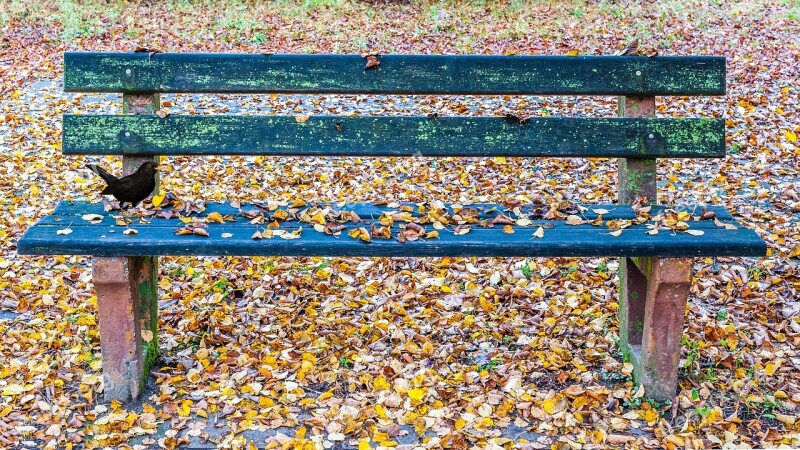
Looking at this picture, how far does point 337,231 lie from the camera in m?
2.84

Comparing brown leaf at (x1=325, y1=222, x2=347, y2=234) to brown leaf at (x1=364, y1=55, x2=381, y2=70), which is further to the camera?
brown leaf at (x1=364, y1=55, x2=381, y2=70)

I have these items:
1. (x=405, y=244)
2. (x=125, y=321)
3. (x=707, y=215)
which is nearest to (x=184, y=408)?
(x=125, y=321)

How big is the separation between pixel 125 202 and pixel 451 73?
1517 mm

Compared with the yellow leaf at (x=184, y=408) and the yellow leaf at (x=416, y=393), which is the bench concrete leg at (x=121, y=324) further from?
→ the yellow leaf at (x=416, y=393)

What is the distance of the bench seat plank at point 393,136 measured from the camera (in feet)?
10.7

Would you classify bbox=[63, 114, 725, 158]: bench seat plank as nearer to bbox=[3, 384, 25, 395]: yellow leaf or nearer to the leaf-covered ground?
the leaf-covered ground

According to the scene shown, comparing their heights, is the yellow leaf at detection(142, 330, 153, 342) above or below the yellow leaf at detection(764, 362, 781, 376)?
above

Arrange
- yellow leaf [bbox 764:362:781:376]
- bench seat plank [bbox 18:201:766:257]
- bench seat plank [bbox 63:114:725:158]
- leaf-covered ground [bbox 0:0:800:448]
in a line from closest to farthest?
bench seat plank [bbox 18:201:766:257] < leaf-covered ground [bbox 0:0:800:448] < yellow leaf [bbox 764:362:781:376] < bench seat plank [bbox 63:114:725:158]

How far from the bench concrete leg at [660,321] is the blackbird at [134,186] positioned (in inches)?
78.7

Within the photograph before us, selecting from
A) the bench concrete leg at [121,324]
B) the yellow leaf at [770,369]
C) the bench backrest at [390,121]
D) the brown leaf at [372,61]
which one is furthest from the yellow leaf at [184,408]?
the yellow leaf at [770,369]

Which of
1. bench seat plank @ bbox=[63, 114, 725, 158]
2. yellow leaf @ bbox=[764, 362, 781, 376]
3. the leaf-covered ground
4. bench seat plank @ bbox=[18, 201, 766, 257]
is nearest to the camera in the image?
bench seat plank @ bbox=[18, 201, 766, 257]

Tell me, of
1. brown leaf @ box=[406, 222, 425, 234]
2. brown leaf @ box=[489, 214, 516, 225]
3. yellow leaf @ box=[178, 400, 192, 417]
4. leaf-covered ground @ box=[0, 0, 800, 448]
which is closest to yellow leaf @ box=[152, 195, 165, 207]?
leaf-covered ground @ box=[0, 0, 800, 448]

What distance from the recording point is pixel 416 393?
9.67 feet

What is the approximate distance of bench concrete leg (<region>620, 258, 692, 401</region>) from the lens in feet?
9.01
